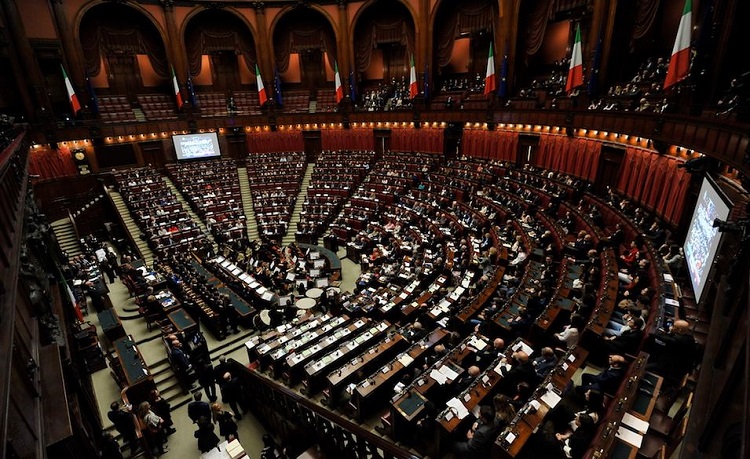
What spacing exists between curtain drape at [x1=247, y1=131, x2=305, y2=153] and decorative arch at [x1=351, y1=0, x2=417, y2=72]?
637 cm

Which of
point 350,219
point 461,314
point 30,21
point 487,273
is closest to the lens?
point 461,314

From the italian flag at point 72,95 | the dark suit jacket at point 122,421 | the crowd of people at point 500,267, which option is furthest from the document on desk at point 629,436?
the italian flag at point 72,95

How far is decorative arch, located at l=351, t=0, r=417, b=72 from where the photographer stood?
23688mm

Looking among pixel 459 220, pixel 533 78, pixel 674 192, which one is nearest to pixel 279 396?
pixel 459 220

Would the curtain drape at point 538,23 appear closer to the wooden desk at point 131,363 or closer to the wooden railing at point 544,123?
the wooden railing at point 544,123

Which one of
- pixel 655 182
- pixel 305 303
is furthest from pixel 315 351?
pixel 655 182

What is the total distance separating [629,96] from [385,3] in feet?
59.3

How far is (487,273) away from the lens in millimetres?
10023

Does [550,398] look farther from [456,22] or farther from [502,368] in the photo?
[456,22]

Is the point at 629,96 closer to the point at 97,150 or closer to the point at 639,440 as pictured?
the point at 639,440

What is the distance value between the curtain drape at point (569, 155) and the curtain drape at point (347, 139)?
11.2m

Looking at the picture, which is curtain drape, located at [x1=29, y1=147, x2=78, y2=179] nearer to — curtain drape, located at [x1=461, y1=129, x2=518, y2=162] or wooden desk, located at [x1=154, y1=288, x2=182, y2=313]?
wooden desk, located at [x1=154, y1=288, x2=182, y2=313]

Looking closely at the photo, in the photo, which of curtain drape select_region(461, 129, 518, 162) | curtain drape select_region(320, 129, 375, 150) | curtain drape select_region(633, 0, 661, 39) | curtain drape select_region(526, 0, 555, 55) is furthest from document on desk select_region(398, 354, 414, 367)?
curtain drape select_region(320, 129, 375, 150)

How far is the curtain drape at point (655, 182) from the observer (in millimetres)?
9930
